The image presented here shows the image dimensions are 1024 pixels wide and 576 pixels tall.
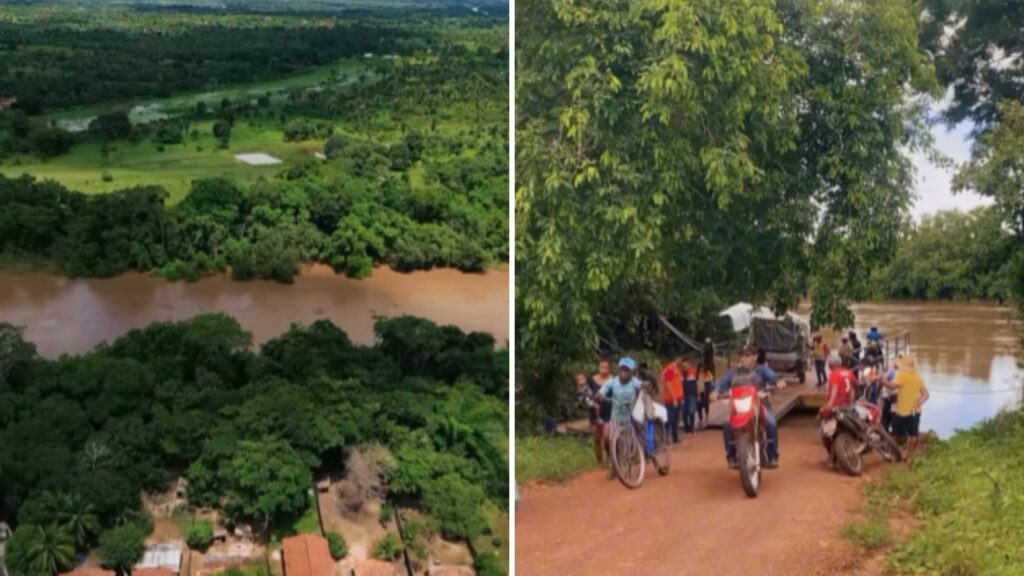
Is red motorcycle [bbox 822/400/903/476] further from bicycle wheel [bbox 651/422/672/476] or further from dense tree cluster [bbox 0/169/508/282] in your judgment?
dense tree cluster [bbox 0/169/508/282]

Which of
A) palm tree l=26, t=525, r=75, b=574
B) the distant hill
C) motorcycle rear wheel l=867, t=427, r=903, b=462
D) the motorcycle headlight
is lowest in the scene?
palm tree l=26, t=525, r=75, b=574

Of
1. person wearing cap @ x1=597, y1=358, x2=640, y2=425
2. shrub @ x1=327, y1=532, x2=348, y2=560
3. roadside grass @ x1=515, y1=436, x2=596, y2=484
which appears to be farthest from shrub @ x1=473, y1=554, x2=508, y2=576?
person wearing cap @ x1=597, y1=358, x2=640, y2=425

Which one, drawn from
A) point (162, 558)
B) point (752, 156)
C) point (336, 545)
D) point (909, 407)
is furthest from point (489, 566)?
point (752, 156)

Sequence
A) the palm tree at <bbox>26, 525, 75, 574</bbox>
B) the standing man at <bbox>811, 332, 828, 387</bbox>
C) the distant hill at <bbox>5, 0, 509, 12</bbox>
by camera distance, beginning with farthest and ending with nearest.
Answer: the distant hill at <bbox>5, 0, 509, 12</bbox>, the standing man at <bbox>811, 332, 828, 387</bbox>, the palm tree at <bbox>26, 525, 75, 574</bbox>

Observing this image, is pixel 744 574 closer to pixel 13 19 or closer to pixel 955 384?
pixel 955 384

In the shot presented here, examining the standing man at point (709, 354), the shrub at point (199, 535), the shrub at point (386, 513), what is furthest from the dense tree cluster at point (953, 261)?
the shrub at point (199, 535)
